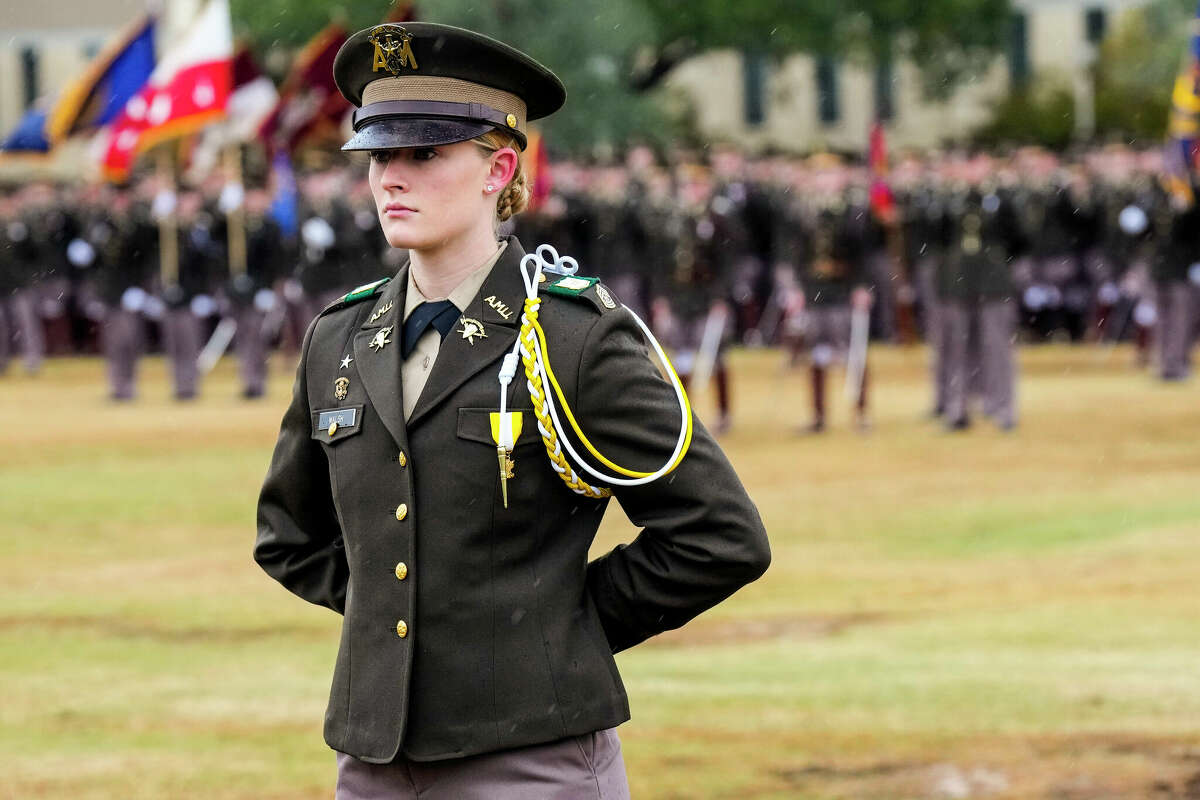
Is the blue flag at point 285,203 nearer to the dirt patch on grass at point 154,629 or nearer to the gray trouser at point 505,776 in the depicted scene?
the dirt patch on grass at point 154,629

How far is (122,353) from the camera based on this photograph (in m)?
23.6

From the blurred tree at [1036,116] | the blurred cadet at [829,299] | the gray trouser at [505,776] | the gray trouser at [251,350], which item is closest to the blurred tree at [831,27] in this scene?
the blurred tree at [1036,116]

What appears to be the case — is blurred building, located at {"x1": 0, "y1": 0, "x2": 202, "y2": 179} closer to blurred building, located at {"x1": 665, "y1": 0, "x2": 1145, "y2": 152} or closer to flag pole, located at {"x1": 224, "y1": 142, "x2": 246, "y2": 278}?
blurred building, located at {"x1": 665, "y1": 0, "x2": 1145, "y2": 152}

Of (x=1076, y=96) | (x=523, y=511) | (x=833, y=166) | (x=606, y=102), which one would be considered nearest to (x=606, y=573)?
(x=523, y=511)

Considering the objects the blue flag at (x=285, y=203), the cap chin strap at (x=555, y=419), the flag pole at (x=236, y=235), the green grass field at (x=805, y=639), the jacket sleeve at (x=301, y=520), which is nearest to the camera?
the cap chin strap at (x=555, y=419)

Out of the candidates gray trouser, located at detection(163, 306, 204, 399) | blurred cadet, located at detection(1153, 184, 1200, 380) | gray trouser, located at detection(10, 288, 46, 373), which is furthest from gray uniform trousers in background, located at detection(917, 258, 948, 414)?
gray trouser, located at detection(10, 288, 46, 373)

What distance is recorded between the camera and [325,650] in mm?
9734

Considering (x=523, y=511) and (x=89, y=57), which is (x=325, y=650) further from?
(x=89, y=57)

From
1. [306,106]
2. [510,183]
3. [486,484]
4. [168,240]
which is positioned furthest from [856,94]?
[486,484]

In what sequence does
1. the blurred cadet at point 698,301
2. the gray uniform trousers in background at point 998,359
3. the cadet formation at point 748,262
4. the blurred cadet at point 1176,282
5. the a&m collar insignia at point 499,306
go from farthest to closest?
the blurred cadet at point 1176,282 < the blurred cadet at point 698,301 < the cadet formation at point 748,262 < the gray uniform trousers in background at point 998,359 < the a&m collar insignia at point 499,306

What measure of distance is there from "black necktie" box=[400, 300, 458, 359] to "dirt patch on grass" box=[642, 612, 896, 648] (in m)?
6.15

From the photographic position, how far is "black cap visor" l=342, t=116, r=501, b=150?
3.62 metres

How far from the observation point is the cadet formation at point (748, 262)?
59.7 feet

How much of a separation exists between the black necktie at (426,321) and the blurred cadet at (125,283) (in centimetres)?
2026
